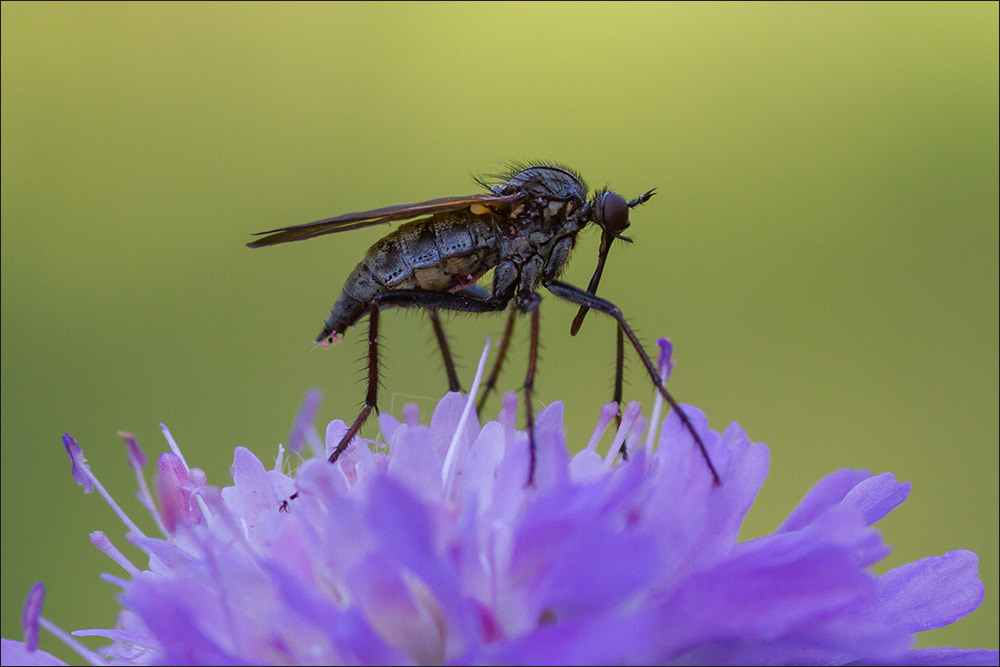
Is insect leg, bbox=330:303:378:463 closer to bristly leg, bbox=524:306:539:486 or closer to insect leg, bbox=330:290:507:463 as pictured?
insect leg, bbox=330:290:507:463

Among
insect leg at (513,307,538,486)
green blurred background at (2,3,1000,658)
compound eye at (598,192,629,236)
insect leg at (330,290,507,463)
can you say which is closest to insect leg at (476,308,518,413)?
insect leg at (513,307,538,486)

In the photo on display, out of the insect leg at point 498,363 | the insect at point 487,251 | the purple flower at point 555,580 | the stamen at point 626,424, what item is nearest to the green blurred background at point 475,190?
the insect at point 487,251

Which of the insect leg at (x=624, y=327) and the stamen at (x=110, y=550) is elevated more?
the insect leg at (x=624, y=327)

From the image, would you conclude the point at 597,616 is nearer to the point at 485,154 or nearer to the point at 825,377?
the point at 825,377

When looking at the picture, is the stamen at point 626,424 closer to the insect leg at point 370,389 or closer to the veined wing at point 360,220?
the insect leg at point 370,389

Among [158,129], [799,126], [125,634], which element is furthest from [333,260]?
[125,634]
